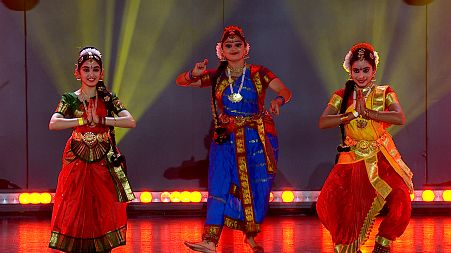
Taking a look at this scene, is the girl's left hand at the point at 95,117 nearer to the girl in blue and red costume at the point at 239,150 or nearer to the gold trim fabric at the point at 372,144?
the girl in blue and red costume at the point at 239,150

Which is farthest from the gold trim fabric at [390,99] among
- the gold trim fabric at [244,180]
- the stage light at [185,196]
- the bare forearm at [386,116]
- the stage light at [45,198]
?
the stage light at [45,198]

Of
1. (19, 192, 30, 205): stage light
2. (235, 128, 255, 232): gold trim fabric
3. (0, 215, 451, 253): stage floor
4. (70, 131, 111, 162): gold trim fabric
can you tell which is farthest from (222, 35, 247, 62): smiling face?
(19, 192, 30, 205): stage light

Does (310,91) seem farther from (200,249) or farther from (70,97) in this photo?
(70,97)

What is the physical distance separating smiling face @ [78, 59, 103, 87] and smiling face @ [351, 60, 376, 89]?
5.51 ft

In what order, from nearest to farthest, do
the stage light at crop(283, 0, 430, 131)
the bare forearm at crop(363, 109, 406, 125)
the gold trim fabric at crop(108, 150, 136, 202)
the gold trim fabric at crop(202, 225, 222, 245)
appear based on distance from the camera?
the bare forearm at crop(363, 109, 406, 125) → the gold trim fabric at crop(108, 150, 136, 202) → the gold trim fabric at crop(202, 225, 222, 245) → the stage light at crop(283, 0, 430, 131)

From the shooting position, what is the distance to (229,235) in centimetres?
763

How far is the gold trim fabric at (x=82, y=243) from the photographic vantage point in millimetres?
5816

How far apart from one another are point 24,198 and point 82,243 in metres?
3.24

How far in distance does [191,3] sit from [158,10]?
329 millimetres

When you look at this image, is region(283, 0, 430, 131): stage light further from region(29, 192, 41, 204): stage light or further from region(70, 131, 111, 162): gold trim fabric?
region(70, 131, 111, 162): gold trim fabric

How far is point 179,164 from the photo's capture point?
354 inches

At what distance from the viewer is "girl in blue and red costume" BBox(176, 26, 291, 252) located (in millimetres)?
6484

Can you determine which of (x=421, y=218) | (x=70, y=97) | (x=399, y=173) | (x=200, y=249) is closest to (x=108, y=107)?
(x=70, y=97)

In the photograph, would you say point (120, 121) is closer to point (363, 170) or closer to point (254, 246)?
point (254, 246)
